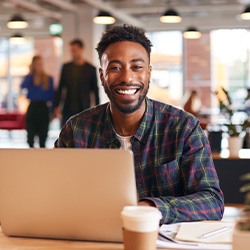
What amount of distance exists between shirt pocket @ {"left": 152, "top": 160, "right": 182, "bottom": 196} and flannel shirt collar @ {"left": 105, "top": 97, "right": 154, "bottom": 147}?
130mm

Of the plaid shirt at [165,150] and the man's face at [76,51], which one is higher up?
the man's face at [76,51]

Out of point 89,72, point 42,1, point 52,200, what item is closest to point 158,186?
point 52,200

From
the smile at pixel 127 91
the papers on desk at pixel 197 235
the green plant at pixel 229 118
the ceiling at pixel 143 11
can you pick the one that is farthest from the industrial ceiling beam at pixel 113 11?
the papers on desk at pixel 197 235

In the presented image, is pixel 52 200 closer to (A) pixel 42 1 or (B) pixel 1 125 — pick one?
(A) pixel 42 1

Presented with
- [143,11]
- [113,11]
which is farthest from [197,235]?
[143,11]

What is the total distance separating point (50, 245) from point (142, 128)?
29.0 inches

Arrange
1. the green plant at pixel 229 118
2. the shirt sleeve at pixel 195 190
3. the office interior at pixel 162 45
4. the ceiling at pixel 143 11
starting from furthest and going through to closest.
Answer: the office interior at pixel 162 45 → the ceiling at pixel 143 11 → the green plant at pixel 229 118 → the shirt sleeve at pixel 195 190

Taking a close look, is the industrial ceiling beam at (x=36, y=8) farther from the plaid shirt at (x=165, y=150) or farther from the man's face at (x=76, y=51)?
the plaid shirt at (x=165, y=150)

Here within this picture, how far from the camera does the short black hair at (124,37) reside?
2.45 meters

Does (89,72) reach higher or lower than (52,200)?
higher

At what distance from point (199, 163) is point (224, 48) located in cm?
1400

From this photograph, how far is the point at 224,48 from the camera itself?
15992 mm

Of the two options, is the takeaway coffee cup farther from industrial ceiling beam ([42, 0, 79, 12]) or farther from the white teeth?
industrial ceiling beam ([42, 0, 79, 12])

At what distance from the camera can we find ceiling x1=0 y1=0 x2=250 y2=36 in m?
14.0
